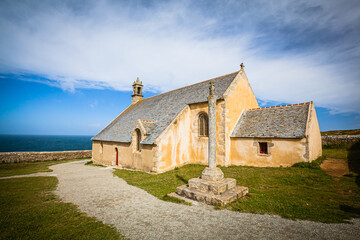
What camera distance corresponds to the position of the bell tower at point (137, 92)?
100ft

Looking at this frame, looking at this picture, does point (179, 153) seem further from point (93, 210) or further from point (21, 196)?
point (21, 196)

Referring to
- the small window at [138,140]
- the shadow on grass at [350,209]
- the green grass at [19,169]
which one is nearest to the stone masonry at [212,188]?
the shadow on grass at [350,209]

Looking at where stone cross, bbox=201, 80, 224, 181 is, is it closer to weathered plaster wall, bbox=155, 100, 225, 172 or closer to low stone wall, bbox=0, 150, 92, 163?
weathered plaster wall, bbox=155, 100, 225, 172

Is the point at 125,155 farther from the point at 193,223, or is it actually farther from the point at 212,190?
the point at 193,223

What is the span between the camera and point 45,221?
596cm

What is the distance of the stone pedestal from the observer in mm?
7110

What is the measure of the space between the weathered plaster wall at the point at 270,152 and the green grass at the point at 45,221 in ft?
40.6

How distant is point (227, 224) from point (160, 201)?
3.32 m

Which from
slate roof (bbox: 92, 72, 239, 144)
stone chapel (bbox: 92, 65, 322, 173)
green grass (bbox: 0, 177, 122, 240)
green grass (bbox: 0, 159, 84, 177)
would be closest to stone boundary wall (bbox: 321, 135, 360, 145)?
stone chapel (bbox: 92, 65, 322, 173)

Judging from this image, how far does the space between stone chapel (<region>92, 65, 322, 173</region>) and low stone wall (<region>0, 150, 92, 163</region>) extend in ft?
48.2

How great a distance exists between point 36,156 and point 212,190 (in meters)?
28.4

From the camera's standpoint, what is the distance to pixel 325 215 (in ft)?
19.3

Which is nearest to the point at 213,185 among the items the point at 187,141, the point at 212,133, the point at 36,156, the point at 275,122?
the point at 212,133

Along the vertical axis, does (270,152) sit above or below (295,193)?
above
